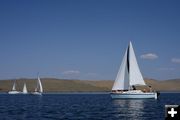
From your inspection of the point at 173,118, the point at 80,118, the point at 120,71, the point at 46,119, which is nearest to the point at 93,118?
the point at 80,118

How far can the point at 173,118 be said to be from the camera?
17.3 m

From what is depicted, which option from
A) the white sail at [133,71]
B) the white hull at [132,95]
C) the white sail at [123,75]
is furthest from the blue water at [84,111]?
the white sail at [123,75]

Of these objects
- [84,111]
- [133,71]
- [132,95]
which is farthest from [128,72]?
[84,111]

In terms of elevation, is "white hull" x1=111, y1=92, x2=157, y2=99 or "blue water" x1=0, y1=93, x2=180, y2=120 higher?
"white hull" x1=111, y1=92, x2=157, y2=99

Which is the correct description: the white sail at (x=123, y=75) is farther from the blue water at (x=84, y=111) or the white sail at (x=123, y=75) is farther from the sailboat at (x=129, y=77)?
the blue water at (x=84, y=111)

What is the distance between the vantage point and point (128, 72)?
325 feet

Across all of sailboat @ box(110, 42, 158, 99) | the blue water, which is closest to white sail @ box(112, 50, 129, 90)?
sailboat @ box(110, 42, 158, 99)

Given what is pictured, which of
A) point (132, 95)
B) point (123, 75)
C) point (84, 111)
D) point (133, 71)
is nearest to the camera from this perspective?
point (84, 111)

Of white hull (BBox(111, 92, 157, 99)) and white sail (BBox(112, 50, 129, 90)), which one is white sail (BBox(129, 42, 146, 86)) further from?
white hull (BBox(111, 92, 157, 99))

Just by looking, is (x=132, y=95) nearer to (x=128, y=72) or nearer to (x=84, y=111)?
(x=128, y=72)

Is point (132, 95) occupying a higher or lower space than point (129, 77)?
lower

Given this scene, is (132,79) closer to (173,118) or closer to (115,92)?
(115,92)

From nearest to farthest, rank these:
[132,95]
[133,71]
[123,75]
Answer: [132,95]
[123,75]
[133,71]

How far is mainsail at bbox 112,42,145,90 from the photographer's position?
3880 inches
